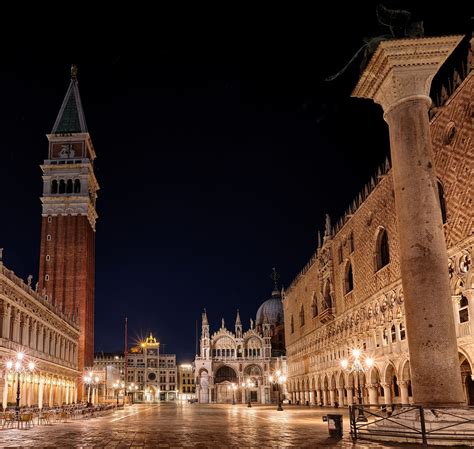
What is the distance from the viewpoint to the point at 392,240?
32.5 m

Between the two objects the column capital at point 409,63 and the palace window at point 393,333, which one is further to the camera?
the palace window at point 393,333

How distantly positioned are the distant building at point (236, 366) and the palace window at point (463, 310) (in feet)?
207

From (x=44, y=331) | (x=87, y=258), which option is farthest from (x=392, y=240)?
(x=87, y=258)

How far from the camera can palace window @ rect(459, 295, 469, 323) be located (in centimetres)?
2450

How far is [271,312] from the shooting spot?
106875 mm

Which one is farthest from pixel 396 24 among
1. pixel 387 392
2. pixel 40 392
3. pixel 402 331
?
pixel 40 392

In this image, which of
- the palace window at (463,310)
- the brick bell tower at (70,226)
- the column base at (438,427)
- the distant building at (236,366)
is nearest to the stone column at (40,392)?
the brick bell tower at (70,226)

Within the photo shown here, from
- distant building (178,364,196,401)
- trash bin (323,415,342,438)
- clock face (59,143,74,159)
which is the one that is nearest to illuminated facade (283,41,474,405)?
trash bin (323,415,342,438)

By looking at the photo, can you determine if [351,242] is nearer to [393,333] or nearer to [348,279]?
[348,279]

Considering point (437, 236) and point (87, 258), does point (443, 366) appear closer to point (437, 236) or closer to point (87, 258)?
point (437, 236)

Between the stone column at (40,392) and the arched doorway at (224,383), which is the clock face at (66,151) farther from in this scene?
the arched doorway at (224,383)

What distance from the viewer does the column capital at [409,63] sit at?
1570cm

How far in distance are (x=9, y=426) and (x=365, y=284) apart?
2289 centimetres

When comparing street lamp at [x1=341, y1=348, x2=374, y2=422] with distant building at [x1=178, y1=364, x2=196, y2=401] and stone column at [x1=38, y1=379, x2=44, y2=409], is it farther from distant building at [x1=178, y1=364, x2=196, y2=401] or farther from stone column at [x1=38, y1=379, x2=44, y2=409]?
distant building at [x1=178, y1=364, x2=196, y2=401]
